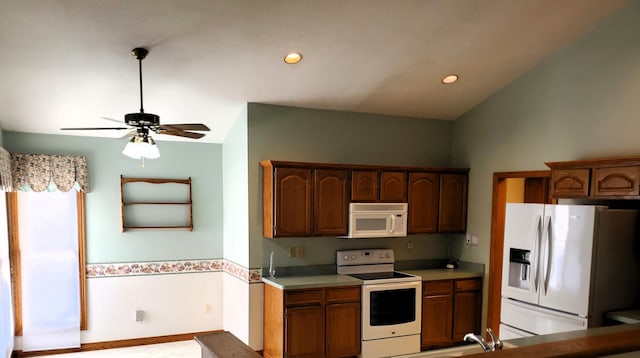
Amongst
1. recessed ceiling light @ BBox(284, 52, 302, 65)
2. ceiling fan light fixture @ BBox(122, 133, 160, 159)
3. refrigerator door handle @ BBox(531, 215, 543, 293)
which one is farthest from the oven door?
ceiling fan light fixture @ BBox(122, 133, 160, 159)

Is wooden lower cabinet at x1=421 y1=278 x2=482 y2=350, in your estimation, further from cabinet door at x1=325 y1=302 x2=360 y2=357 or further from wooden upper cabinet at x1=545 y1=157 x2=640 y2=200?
wooden upper cabinet at x1=545 y1=157 x2=640 y2=200

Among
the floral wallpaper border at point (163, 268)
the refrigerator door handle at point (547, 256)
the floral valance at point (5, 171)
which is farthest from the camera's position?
the floral wallpaper border at point (163, 268)

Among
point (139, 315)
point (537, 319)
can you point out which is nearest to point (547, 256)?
point (537, 319)

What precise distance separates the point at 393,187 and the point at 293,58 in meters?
1.87

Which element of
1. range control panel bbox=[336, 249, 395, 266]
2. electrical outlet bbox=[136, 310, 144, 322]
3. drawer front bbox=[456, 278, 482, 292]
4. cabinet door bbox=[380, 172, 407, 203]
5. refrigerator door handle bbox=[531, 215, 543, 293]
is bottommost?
electrical outlet bbox=[136, 310, 144, 322]

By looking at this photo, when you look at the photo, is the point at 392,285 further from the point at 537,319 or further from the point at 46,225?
the point at 46,225

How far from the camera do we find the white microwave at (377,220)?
4.47 meters

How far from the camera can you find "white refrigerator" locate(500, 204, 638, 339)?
3.15 meters

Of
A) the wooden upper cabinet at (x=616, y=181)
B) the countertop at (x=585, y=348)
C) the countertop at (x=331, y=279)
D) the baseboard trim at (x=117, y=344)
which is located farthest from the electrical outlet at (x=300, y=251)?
the countertop at (x=585, y=348)

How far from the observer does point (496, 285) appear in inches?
185

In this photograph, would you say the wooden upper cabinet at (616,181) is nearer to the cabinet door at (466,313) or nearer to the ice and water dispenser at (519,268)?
the ice and water dispenser at (519,268)

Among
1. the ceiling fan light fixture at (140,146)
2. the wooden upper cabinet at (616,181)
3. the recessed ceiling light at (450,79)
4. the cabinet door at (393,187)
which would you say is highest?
the recessed ceiling light at (450,79)

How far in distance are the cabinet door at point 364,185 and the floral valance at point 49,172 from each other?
3011 millimetres

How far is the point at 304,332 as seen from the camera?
13.3 feet
